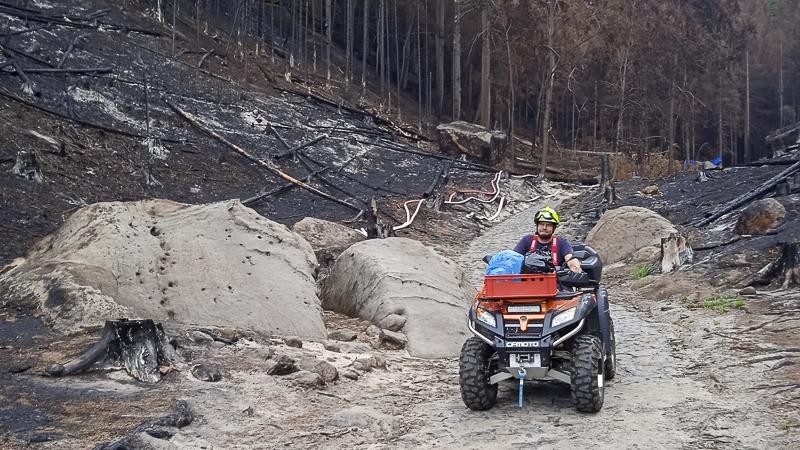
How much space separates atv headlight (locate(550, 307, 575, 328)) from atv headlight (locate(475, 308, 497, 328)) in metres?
0.46

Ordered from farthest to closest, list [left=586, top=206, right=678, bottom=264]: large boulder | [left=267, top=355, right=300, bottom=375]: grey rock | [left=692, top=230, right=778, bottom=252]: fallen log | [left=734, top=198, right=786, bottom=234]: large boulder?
[left=586, top=206, right=678, bottom=264]: large boulder < [left=734, top=198, right=786, bottom=234]: large boulder < [left=692, top=230, right=778, bottom=252]: fallen log < [left=267, top=355, right=300, bottom=375]: grey rock

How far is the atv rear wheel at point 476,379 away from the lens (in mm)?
6148

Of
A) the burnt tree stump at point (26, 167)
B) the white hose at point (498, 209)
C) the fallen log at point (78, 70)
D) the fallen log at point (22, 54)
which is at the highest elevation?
the fallen log at point (22, 54)

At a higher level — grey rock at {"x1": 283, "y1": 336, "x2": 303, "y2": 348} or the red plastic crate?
the red plastic crate

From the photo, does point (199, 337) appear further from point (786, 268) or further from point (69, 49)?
point (69, 49)

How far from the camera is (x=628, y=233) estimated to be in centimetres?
1498

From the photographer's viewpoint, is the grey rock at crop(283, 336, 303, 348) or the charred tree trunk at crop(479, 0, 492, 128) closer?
the grey rock at crop(283, 336, 303, 348)

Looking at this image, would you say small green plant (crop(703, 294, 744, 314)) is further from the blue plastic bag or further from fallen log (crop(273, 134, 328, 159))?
fallen log (crop(273, 134, 328, 159))

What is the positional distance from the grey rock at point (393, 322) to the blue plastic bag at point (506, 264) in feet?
9.00

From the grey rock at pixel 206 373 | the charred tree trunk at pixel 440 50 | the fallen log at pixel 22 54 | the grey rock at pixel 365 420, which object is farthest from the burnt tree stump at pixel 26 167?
the charred tree trunk at pixel 440 50

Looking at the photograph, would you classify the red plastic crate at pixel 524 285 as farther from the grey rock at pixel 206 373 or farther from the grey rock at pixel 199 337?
the grey rock at pixel 199 337

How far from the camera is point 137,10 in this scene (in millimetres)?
29125

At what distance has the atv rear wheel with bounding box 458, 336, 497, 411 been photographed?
6.15 metres

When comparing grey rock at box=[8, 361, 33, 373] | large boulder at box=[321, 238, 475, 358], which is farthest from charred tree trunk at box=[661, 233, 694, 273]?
grey rock at box=[8, 361, 33, 373]
